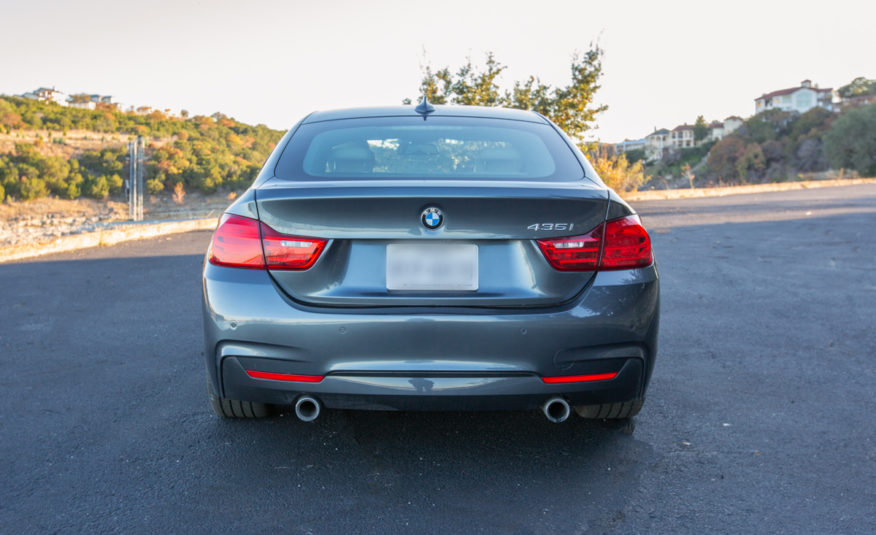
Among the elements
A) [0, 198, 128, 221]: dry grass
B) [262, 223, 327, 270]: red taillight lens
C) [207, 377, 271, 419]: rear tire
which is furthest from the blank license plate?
[0, 198, 128, 221]: dry grass

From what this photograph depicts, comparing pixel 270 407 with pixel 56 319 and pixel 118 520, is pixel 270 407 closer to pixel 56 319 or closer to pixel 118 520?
pixel 118 520

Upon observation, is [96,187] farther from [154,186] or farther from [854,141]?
[854,141]

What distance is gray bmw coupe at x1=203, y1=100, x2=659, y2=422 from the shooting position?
2.22 m

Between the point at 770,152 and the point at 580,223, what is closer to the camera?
the point at 580,223

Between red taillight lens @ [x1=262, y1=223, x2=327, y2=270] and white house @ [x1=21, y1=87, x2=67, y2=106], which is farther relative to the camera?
white house @ [x1=21, y1=87, x2=67, y2=106]

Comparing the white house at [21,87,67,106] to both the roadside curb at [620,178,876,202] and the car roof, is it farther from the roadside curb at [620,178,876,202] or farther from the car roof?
the car roof

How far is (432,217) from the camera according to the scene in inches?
87.8

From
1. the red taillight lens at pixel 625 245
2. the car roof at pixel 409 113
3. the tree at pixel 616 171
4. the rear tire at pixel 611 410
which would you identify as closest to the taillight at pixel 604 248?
the red taillight lens at pixel 625 245

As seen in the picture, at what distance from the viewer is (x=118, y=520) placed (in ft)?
6.99

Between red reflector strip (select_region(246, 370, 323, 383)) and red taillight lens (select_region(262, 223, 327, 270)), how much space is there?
392mm

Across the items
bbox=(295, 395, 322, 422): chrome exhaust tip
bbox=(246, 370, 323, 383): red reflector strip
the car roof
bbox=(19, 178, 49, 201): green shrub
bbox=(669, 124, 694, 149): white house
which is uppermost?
bbox=(669, 124, 694, 149): white house

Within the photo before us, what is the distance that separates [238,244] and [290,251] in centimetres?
22

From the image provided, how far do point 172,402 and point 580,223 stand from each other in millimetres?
2366

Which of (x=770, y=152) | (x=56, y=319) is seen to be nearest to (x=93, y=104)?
(x=770, y=152)
